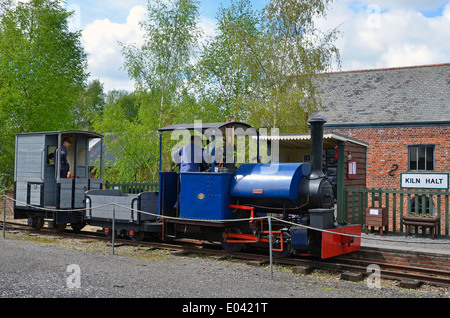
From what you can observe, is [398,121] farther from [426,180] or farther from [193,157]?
[193,157]

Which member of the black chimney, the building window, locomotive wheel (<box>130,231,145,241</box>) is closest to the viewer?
the black chimney

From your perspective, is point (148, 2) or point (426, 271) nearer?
point (426, 271)

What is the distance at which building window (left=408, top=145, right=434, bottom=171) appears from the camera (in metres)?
19.7

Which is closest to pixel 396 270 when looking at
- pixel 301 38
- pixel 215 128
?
pixel 215 128

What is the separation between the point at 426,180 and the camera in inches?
497

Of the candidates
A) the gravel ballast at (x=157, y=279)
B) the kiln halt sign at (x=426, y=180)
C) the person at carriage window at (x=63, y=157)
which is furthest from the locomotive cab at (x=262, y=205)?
the kiln halt sign at (x=426, y=180)

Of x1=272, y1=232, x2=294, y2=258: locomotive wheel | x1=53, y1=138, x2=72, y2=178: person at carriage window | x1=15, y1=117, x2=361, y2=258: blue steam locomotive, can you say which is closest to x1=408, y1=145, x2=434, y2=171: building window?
x1=15, y1=117, x2=361, y2=258: blue steam locomotive

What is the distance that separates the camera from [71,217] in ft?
40.7

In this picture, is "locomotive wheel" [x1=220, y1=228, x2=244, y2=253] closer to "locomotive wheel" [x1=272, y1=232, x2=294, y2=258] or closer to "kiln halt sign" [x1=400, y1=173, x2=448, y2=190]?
"locomotive wheel" [x1=272, y1=232, x2=294, y2=258]

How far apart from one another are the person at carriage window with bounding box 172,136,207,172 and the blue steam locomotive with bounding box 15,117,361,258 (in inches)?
7.4

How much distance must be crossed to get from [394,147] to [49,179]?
14446mm

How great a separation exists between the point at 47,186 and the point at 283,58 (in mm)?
9185

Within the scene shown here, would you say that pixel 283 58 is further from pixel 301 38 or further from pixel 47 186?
pixel 47 186
